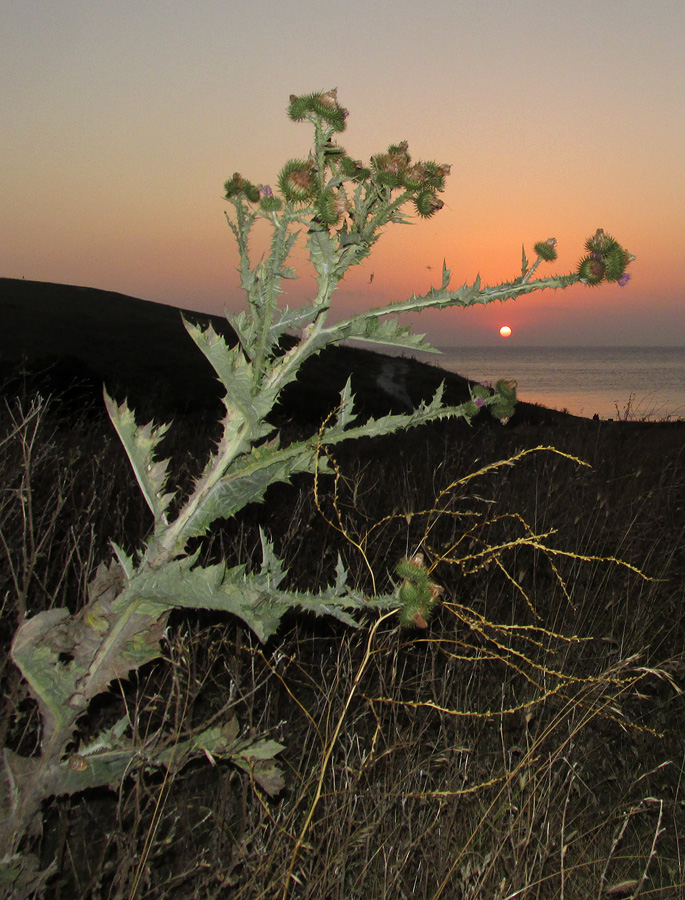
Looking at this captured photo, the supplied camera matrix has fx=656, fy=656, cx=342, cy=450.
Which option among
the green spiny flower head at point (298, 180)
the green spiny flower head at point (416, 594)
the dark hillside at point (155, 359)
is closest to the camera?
the green spiny flower head at point (416, 594)

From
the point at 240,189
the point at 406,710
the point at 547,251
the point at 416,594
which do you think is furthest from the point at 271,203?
the point at 406,710

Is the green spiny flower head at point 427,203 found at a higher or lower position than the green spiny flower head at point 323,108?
lower

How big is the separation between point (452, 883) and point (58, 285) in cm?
4400

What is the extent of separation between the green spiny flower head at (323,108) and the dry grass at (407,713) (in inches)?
44.3

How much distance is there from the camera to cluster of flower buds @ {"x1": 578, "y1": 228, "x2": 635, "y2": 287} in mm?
1848

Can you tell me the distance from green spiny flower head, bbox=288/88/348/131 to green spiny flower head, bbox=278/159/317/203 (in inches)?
5.2

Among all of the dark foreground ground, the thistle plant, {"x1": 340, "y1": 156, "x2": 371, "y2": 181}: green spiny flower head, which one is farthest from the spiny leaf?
{"x1": 340, "y1": 156, "x2": 371, "y2": 181}: green spiny flower head

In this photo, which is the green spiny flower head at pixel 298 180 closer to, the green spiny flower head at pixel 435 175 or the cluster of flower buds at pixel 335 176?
the cluster of flower buds at pixel 335 176

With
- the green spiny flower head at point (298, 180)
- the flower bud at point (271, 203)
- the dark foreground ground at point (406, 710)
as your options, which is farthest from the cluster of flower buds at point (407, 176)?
the dark foreground ground at point (406, 710)

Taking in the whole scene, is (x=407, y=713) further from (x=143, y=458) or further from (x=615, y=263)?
(x=615, y=263)

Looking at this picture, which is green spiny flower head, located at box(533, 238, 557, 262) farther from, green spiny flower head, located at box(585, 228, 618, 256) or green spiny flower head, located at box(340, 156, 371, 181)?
green spiny flower head, located at box(340, 156, 371, 181)

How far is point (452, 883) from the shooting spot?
244cm

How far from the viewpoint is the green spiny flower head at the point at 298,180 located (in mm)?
1820

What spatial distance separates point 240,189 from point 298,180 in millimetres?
264
